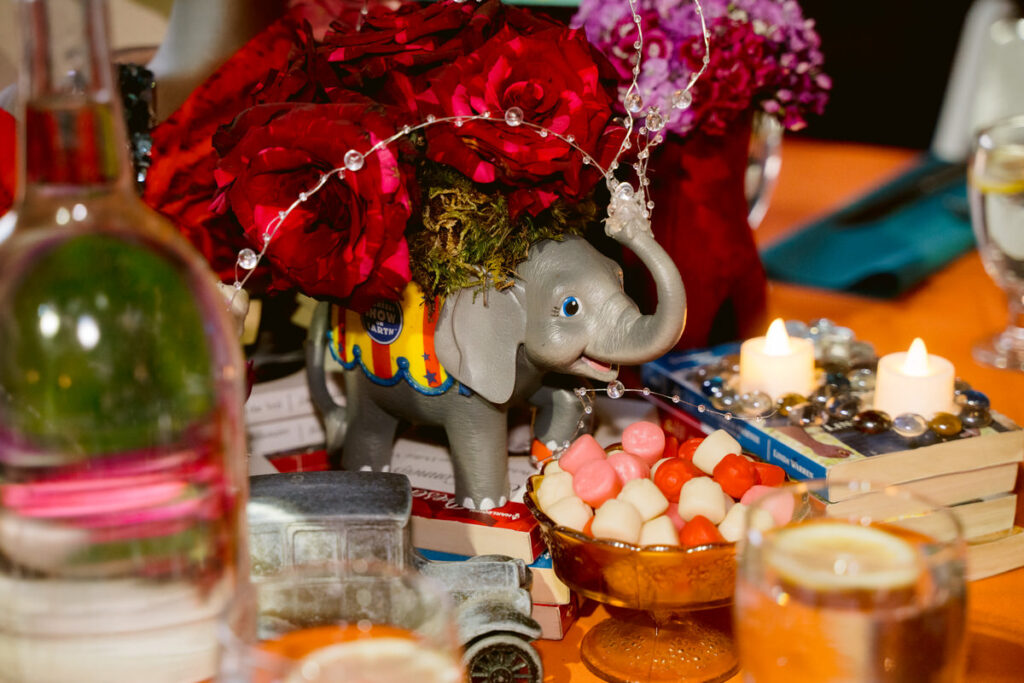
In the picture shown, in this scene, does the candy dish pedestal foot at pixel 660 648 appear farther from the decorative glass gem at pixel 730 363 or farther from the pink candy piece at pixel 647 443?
the decorative glass gem at pixel 730 363

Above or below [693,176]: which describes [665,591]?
below

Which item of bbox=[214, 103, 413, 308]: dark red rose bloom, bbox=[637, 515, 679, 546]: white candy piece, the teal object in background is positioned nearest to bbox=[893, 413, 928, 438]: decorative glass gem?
bbox=[637, 515, 679, 546]: white candy piece

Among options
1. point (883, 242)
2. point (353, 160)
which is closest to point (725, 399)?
point (353, 160)

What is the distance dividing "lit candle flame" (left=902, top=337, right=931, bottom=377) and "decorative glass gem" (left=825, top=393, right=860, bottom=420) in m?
0.04

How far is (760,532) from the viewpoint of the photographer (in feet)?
1.41

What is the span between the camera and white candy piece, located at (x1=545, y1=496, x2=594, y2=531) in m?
0.59

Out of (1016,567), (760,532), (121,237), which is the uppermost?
(121,237)

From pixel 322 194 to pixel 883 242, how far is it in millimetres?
910

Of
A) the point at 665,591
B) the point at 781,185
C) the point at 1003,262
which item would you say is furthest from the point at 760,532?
the point at 781,185

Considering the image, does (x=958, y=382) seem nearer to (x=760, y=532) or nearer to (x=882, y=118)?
(x=760, y=532)

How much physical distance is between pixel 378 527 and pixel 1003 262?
73cm

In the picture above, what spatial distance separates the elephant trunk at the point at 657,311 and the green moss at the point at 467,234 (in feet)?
0.22

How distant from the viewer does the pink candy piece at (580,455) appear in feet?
2.09

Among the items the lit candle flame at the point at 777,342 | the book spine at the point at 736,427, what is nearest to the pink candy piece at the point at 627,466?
the book spine at the point at 736,427
